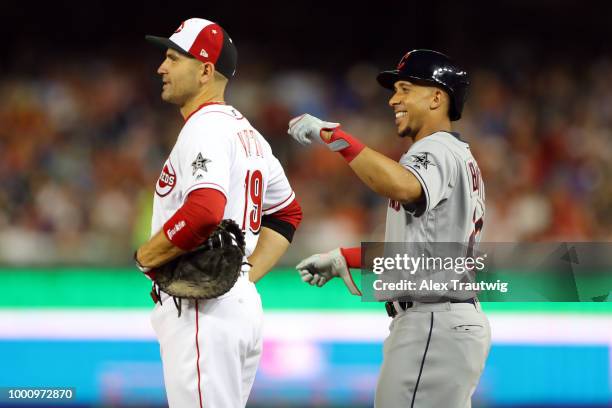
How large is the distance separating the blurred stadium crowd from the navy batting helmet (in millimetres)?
6566

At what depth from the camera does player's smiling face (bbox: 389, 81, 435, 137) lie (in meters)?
3.45

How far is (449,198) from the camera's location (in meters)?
3.27

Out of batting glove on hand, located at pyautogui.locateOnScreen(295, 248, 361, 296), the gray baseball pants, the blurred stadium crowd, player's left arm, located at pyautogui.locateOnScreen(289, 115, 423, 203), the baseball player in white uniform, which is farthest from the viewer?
the blurred stadium crowd

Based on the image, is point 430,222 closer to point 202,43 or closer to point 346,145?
point 346,145

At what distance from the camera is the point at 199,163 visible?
125 inches

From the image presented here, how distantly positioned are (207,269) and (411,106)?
99cm

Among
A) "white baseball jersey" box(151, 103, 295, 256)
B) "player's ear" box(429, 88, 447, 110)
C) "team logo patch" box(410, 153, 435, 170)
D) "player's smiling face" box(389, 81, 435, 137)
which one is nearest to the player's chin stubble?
"player's smiling face" box(389, 81, 435, 137)

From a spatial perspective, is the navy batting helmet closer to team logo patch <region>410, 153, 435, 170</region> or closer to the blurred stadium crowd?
team logo patch <region>410, 153, 435, 170</region>

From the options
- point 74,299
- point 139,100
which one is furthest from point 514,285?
point 139,100

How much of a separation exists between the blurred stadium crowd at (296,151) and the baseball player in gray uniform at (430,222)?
Answer: 6616 mm

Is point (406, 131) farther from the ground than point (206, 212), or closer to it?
farther from the ground

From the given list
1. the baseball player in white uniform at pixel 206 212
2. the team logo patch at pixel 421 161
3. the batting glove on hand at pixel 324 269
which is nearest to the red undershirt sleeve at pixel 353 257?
the batting glove on hand at pixel 324 269

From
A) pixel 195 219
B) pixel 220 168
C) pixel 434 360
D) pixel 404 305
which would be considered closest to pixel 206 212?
pixel 195 219

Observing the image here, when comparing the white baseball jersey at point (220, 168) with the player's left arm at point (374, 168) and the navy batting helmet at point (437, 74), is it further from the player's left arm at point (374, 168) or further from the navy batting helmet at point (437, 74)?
the navy batting helmet at point (437, 74)
